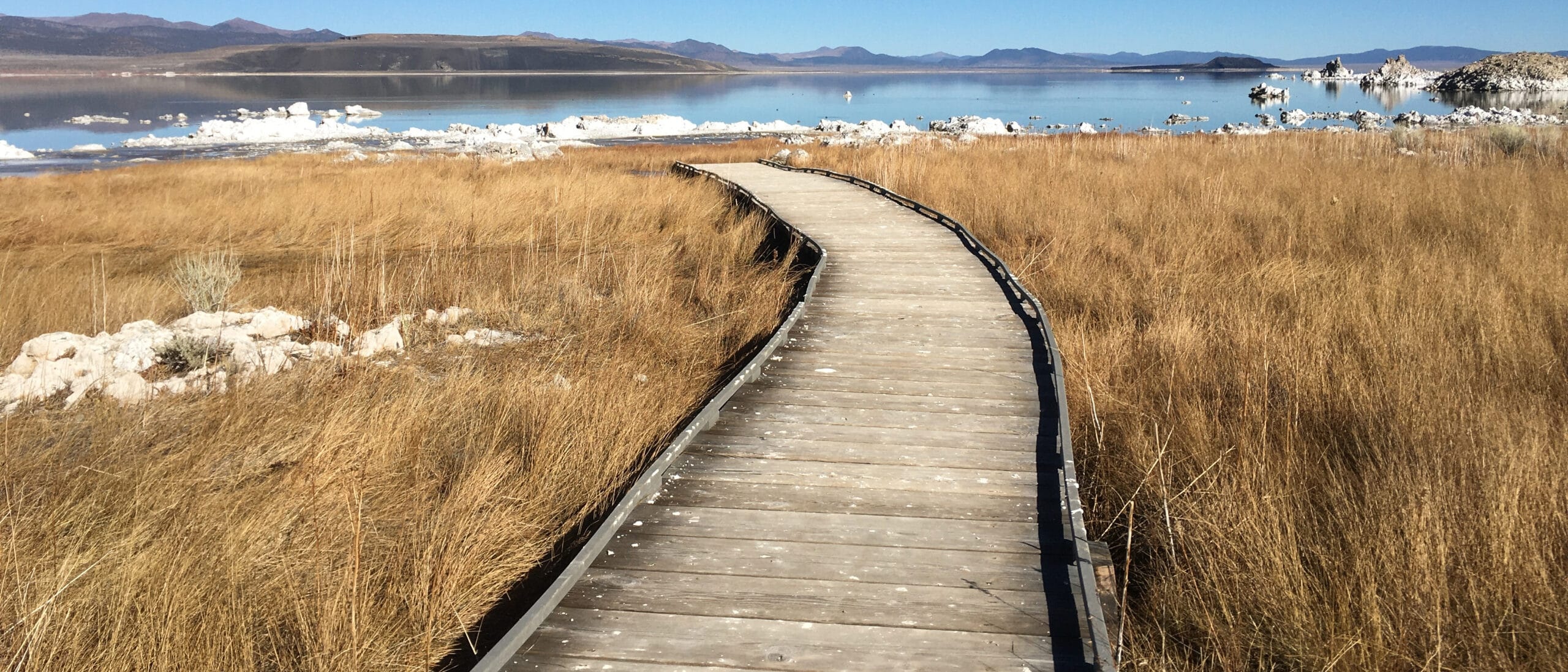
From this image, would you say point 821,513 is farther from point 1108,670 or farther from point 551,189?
point 551,189

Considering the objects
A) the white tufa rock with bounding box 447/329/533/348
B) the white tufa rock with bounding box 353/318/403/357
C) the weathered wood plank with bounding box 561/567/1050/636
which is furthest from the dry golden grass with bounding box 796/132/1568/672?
the white tufa rock with bounding box 353/318/403/357

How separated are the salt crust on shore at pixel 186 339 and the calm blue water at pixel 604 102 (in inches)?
1326

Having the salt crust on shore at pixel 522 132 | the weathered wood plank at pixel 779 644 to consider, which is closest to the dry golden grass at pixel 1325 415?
the weathered wood plank at pixel 779 644

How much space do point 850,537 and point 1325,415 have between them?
3.01 m

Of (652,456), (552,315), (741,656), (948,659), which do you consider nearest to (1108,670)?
(948,659)

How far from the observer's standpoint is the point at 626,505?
356cm

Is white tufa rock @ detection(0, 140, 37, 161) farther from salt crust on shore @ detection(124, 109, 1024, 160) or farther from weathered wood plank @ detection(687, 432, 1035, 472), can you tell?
weathered wood plank @ detection(687, 432, 1035, 472)

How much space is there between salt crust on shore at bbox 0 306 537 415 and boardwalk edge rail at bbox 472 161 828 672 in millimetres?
2259

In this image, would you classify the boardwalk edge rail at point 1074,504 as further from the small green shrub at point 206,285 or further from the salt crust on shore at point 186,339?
the small green shrub at point 206,285

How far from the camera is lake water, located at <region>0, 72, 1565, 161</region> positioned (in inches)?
1881

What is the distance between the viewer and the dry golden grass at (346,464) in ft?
9.52

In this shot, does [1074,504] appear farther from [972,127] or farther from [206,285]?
[972,127]

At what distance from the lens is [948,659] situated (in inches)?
106

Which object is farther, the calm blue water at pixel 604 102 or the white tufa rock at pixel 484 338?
the calm blue water at pixel 604 102
